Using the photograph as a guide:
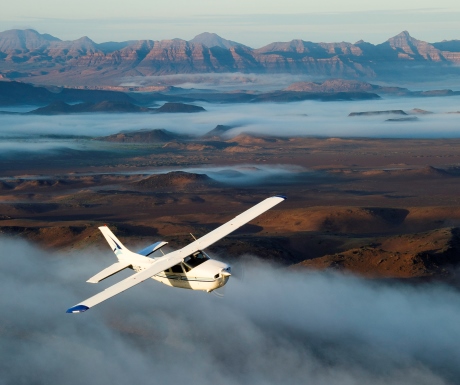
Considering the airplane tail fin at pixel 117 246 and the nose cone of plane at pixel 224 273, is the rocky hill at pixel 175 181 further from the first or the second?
the nose cone of plane at pixel 224 273

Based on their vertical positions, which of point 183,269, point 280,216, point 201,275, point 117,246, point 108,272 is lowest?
point 280,216

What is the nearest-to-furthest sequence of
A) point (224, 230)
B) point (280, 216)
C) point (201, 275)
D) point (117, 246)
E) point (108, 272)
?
point (201, 275) → point (108, 272) → point (224, 230) → point (117, 246) → point (280, 216)

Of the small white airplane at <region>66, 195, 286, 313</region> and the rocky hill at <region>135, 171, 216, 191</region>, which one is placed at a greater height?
the small white airplane at <region>66, 195, 286, 313</region>

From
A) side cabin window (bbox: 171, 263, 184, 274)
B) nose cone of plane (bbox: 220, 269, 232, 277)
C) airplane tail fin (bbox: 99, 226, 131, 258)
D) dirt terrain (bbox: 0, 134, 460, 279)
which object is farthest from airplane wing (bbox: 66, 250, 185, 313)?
dirt terrain (bbox: 0, 134, 460, 279)

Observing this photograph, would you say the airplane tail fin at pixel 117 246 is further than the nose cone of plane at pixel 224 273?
Yes

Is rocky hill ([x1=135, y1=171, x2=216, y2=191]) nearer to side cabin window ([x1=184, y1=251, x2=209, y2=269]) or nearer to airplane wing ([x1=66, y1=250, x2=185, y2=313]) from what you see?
airplane wing ([x1=66, y1=250, x2=185, y2=313])

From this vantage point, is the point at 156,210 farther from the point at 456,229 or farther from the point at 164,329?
the point at 164,329

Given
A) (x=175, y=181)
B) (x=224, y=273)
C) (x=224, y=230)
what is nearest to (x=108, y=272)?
(x=224, y=230)

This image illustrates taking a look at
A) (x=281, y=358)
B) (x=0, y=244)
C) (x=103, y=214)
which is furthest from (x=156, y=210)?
(x=281, y=358)

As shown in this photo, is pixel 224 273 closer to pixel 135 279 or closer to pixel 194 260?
pixel 194 260

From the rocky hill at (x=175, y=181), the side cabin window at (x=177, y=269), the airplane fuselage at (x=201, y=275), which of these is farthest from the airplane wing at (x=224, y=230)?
the rocky hill at (x=175, y=181)

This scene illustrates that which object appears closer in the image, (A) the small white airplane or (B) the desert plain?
(A) the small white airplane
